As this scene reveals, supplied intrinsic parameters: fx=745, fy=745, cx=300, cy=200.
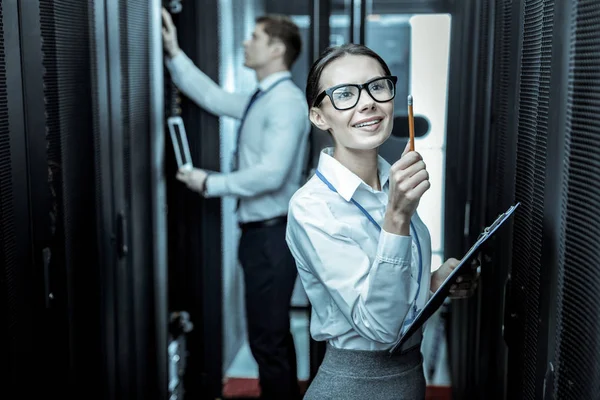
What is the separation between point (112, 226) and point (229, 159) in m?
0.94

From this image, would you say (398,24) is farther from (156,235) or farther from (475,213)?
(156,235)

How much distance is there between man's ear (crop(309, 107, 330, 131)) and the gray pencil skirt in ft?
1.59

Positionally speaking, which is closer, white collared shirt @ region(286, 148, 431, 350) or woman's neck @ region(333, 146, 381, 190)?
white collared shirt @ region(286, 148, 431, 350)

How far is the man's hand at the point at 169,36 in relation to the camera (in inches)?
113

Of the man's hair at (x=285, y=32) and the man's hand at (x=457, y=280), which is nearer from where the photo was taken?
the man's hand at (x=457, y=280)

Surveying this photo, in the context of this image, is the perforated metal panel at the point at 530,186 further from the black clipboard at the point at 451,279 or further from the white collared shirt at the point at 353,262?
the white collared shirt at the point at 353,262

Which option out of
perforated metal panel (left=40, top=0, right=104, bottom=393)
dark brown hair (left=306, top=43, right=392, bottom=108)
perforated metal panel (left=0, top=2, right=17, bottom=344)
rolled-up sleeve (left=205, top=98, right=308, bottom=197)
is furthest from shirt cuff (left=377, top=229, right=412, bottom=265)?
rolled-up sleeve (left=205, top=98, right=308, bottom=197)

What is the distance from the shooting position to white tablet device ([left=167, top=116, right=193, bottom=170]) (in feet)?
9.55

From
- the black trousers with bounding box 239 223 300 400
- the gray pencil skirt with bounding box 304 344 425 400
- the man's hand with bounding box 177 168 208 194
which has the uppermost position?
the man's hand with bounding box 177 168 208 194

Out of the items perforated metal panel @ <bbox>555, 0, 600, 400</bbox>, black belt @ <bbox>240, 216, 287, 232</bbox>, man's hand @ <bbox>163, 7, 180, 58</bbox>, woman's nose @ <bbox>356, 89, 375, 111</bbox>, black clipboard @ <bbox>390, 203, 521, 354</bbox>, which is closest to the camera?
perforated metal panel @ <bbox>555, 0, 600, 400</bbox>

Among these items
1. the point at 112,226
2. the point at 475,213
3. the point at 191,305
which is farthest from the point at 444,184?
the point at 112,226

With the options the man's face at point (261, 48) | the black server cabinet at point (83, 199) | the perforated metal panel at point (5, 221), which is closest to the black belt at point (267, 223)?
the black server cabinet at point (83, 199)

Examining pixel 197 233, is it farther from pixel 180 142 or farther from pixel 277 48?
pixel 277 48

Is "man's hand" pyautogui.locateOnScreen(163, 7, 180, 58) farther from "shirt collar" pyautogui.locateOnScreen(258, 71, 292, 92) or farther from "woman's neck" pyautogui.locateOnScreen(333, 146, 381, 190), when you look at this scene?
"woman's neck" pyautogui.locateOnScreen(333, 146, 381, 190)
